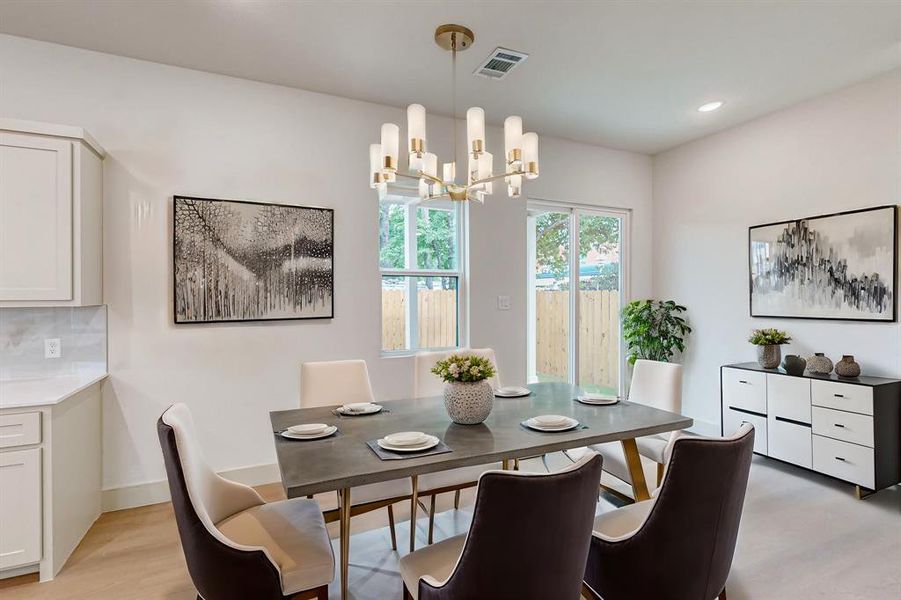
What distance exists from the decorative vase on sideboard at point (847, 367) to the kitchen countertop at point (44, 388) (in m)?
4.57

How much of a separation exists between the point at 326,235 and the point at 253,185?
1.94 ft

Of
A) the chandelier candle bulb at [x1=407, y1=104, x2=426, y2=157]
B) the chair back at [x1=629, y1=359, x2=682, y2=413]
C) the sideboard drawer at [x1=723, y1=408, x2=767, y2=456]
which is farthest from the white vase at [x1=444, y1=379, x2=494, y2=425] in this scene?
the sideboard drawer at [x1=723, y1=408, x2=767, y2=456]

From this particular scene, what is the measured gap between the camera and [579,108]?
12.2 feet

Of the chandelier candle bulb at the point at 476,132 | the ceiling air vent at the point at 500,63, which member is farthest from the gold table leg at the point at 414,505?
the ceiling air vent at the point at 500,63

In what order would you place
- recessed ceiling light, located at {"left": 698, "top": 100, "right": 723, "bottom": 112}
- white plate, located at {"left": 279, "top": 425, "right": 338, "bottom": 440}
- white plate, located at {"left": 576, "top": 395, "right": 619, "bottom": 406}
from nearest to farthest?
1. white plate, located at {"left": 279, "top": 425, "right": 338, "bottom": 440}
2. white plate, located at {"left": 576, "top": 395, "right": 619, "bottom": 406}
3. recessed ceiling light, located at {"left": 698, "top": 100, "right": 723, "bottom": 112}

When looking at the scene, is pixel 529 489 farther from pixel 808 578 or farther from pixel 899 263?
pixel 899 263

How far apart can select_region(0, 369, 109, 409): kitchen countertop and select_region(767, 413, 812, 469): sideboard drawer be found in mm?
4417

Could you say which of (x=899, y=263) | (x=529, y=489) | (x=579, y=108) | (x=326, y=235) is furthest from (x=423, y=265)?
(x=899, y=263)

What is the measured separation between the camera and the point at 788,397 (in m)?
3.32

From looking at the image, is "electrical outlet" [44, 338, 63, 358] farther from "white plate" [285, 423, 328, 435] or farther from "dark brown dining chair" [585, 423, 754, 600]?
"dark brown dining chair" [585, 423, 754, 600]

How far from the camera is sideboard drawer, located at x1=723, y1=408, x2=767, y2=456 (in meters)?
3.51

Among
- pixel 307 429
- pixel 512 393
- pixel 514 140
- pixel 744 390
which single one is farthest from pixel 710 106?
pixel 307 429

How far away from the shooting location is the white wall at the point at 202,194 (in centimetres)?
287

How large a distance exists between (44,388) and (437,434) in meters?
2.12
